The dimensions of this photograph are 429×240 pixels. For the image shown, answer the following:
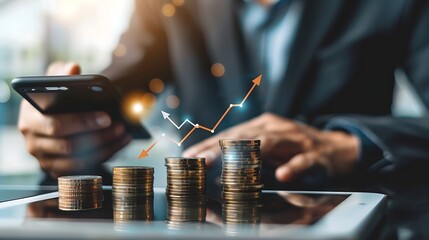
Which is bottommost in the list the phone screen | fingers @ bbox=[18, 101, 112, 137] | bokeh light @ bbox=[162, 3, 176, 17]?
fingers @ bbox=[18, 101, 112, 137]

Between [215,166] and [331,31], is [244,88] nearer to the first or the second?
[331,31]

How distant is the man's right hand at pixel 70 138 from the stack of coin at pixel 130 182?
0.27 metres

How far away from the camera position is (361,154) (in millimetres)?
1150

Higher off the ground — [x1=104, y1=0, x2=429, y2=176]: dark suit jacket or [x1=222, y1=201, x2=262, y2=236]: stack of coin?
[x1=104, y1=0, x2=429, y2=176]: dark suit jacket

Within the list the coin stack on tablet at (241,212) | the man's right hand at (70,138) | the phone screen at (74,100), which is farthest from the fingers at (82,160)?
the coin stack on tablet at (241,212)

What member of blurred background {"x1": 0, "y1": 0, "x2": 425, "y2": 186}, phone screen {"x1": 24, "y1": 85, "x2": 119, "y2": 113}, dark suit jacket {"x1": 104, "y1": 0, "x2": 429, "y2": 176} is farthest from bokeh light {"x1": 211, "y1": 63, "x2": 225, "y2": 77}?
blurred background {"x1": 0, "y1": 0, "x2": 425, "y2": 186}

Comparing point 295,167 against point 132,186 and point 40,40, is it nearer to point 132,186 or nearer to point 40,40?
point 132,186

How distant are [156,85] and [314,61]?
57cm

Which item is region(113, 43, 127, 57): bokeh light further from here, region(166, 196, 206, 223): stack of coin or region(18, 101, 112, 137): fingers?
region(166, 196, 206, 223): stack of coin

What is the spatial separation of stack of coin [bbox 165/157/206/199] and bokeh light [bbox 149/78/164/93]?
1064 millimetres

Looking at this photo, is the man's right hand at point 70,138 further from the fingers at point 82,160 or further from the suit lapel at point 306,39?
the suit lapel at point 306,39

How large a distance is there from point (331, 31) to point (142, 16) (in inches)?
28.1

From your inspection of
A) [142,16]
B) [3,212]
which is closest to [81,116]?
[3,212]

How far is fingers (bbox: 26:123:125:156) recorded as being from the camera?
965mm
